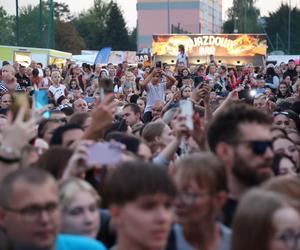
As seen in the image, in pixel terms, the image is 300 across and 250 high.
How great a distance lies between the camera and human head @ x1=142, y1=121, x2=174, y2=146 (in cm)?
786

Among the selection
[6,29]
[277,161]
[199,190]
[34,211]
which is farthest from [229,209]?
[6,29]

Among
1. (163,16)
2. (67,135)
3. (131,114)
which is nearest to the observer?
(67,135)

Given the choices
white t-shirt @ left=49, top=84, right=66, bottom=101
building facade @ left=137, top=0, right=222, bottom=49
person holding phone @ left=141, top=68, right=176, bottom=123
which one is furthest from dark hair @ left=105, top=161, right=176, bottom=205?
building facade @ left=137, top=0, right=222, bottom=49

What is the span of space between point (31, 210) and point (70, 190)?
429mm

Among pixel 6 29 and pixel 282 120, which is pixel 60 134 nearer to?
pixel 282 120

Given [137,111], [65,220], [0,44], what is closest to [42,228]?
[65,220]

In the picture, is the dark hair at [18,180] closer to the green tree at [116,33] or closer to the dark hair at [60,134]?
the dark hair at [60,134]

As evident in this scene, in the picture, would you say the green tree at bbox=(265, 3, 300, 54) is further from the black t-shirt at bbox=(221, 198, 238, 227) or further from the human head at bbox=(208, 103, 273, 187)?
the black t-shirt at bbox=(221, 198, 238, 227)

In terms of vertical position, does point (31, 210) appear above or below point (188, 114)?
below

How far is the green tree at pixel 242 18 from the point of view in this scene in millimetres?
114775

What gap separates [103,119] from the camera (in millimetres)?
5738

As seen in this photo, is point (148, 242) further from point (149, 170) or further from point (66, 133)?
point (66, 133)

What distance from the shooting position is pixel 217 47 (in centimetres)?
4819

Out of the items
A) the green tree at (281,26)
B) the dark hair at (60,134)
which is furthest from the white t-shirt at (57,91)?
the green tree at (281,26)
